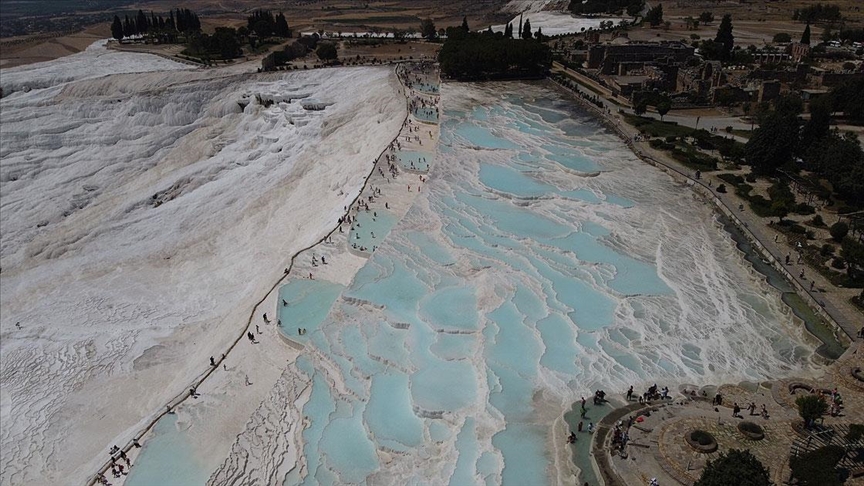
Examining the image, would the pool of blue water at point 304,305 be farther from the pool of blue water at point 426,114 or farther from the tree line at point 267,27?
the tree line at point 267,27

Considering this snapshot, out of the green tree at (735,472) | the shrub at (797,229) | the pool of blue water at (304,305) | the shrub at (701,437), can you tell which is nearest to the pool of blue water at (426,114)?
the pool of blue water at (304,305)

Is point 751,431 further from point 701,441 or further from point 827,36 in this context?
point 827,36

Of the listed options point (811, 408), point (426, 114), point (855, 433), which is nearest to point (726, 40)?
point (426, 114)

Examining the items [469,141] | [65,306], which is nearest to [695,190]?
[469,141]

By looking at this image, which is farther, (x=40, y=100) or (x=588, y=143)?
(x=40, y=100)

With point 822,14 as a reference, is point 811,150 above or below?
below

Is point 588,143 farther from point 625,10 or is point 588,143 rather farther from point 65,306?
point 625,10

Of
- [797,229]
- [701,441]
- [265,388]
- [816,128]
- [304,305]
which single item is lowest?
[265,388]

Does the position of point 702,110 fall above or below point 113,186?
above
